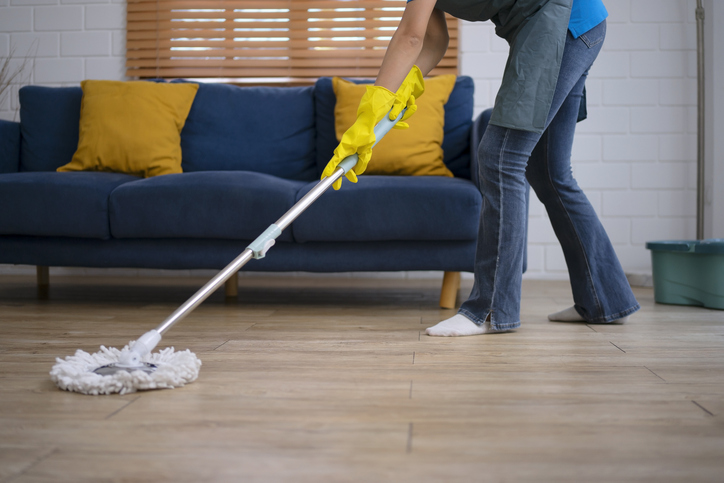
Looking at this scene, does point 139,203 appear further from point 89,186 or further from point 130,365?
point 130,365

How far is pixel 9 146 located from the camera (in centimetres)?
232

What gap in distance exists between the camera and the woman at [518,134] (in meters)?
1.28

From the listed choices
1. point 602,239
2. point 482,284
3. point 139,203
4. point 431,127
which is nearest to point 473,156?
point 431,127

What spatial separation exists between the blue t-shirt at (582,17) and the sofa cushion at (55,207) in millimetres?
1384

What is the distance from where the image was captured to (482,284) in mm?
1399

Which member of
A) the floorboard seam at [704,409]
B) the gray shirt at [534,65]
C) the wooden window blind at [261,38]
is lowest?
the floorboard seam at [704,409]

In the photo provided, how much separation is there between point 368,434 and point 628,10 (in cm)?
269

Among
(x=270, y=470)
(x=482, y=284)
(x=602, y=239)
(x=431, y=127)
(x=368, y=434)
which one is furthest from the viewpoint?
(x=431, y=127)

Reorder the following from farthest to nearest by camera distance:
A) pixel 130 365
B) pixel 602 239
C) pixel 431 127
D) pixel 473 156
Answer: pixel 431 127 → pixel 473 156 → pixel 602 239 → pixel 130 365

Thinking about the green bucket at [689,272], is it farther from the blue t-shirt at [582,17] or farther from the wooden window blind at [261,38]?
the wooden window blind at [261,38]

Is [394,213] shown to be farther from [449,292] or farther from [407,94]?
[407,94]

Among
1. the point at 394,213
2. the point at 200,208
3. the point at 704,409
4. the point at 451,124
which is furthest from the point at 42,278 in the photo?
the point at 704,409

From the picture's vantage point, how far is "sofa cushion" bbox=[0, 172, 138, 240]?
1.80 meters

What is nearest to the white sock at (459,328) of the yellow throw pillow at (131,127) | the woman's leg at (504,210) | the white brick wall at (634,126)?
the woman's leg at (504,210)
